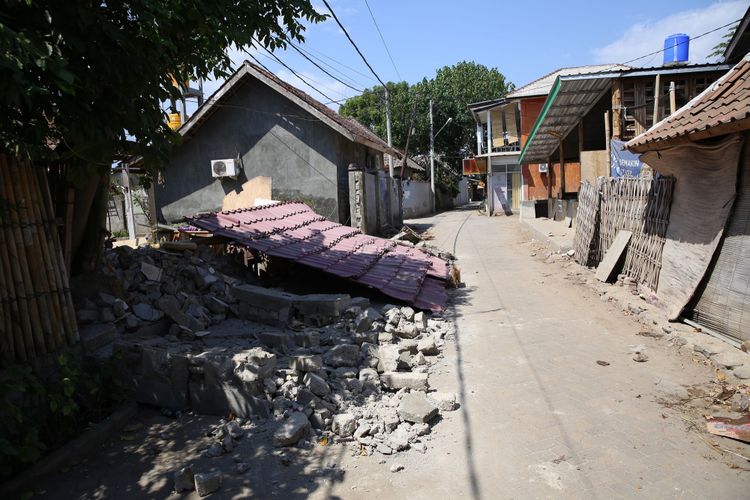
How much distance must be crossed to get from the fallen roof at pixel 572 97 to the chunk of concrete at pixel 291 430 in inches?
449

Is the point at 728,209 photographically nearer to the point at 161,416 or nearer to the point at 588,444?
the point at 588,444

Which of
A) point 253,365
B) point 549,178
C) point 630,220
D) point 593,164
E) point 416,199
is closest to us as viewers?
point 253,365

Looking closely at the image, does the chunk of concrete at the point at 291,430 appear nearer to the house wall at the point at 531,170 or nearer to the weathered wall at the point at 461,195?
the house wall at the point at 531,170

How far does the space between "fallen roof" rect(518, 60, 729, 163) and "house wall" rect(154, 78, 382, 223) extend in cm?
639

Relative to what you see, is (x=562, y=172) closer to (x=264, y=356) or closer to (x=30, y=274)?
(x=264, y=356)

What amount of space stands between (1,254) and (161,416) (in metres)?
1.91

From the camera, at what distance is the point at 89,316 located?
497cm

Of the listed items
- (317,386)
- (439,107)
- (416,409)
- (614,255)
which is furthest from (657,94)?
(439,107)

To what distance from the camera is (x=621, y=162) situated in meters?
12.6

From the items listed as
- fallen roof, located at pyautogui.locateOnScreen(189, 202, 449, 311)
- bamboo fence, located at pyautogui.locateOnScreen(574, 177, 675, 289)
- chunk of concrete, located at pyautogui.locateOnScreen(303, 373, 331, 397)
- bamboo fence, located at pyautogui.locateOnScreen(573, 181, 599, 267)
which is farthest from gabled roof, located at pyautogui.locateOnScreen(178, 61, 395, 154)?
chunk of concrete, located at pyautogui.locateOnScreen(303, 373, 331, 397)

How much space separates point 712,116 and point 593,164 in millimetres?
9325

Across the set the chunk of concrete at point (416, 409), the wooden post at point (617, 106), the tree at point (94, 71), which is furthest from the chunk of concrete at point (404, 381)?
the wooden post at point (617, 106)

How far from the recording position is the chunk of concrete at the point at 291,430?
371cm

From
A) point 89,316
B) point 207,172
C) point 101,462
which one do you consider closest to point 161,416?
point 101,462
